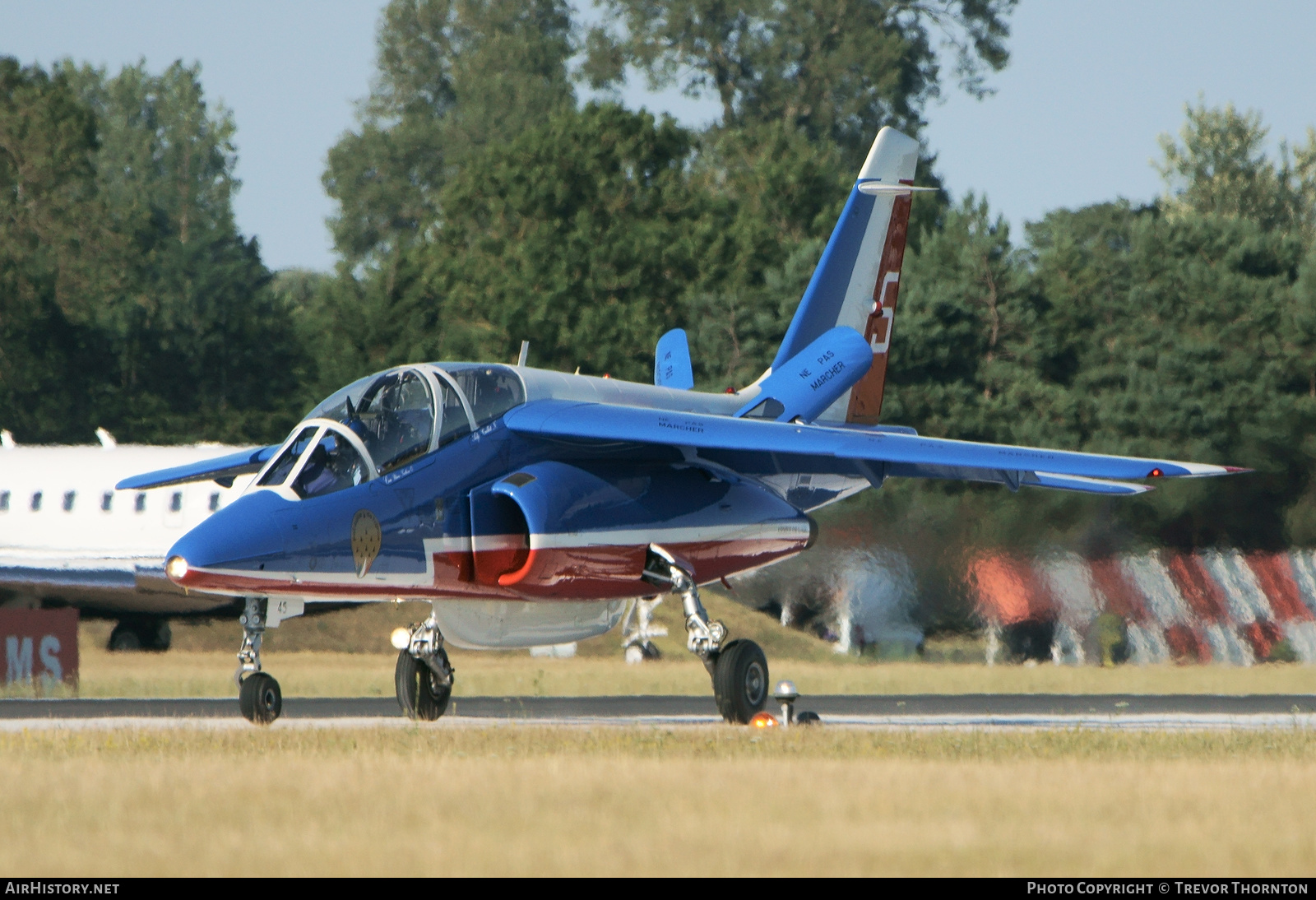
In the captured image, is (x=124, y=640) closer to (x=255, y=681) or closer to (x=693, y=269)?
(x=255, y=681)

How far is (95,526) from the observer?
27828 millimetres

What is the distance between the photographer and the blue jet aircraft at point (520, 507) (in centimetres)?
1418

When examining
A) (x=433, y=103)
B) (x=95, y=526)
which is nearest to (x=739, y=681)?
(x=95, y=526)

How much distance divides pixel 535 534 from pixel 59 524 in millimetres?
15476

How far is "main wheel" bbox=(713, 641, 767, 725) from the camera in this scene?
1597 cm

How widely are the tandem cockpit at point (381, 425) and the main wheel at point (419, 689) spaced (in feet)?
8.59

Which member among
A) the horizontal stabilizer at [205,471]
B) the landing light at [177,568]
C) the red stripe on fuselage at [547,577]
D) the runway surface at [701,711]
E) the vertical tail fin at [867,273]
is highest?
the vertical tail fin at [867,273]

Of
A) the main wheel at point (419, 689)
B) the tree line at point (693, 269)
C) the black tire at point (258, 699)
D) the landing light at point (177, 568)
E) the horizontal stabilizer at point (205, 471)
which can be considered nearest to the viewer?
the landing light at point (177, 568)

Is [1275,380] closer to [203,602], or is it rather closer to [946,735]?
[203,602]

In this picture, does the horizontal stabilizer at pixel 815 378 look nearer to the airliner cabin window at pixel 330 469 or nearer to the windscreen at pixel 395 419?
the windscreen at pixel 395 419

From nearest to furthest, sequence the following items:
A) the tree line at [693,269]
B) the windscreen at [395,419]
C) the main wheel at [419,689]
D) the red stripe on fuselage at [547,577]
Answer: the red stripe on fuselage at [547,577]
the windscreen at [395,419]
the main wheel at [419,689]
the tree line at [693,269]

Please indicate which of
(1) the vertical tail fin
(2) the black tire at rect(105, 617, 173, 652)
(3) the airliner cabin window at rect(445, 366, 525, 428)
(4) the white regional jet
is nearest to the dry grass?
(3) the airliner cabin window at rect(445, 366, 525, 428)

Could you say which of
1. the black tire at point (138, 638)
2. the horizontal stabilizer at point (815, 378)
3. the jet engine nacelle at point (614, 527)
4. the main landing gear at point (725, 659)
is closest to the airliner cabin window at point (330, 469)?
the jet engine nacelle at point (614, 527)

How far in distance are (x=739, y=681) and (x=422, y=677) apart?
311cm
